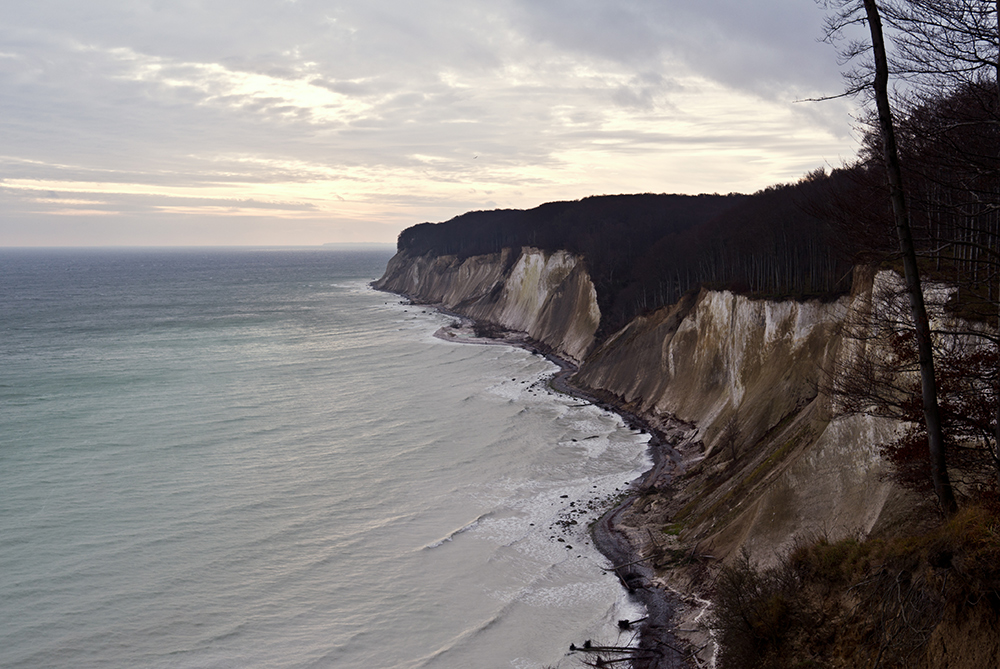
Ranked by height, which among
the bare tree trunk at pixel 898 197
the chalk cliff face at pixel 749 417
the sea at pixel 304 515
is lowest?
the sea at pixel 304 515

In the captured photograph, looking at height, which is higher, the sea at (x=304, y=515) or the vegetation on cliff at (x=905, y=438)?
the vegetation on cliff at (x=905, y=438)

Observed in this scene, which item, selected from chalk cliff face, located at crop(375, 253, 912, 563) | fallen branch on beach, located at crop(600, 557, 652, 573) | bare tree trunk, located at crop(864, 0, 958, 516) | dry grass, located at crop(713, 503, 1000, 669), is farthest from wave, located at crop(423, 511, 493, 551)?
bare tree trunk, located at crop(864, 0, 958, 516)

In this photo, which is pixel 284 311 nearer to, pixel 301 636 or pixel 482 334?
pixel 482 334

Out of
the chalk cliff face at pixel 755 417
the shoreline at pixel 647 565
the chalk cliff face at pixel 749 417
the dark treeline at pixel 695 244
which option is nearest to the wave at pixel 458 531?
the shoreline at pixel 647 565

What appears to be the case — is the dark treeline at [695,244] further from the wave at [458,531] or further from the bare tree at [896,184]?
the wave at [458,531]

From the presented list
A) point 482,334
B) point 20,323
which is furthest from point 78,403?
point 20,323

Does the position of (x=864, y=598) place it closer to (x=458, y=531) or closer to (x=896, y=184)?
(x=896, y=184)

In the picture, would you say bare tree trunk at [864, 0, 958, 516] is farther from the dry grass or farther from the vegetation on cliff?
the dry grass
